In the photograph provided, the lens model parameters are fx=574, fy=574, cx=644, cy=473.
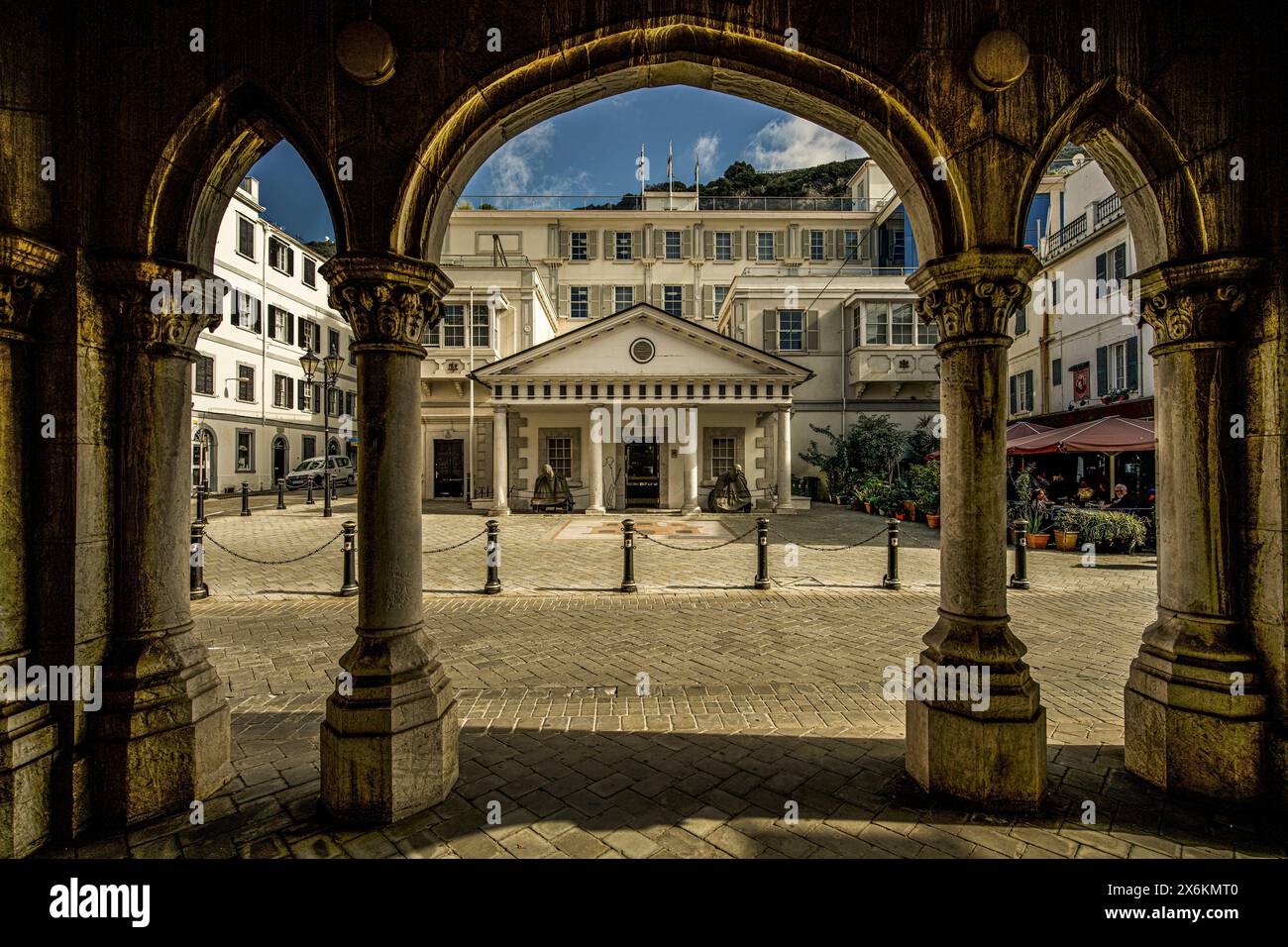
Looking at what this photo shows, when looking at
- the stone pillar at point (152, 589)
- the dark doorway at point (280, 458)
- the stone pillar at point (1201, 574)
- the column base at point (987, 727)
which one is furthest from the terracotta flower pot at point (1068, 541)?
the dark doorway at point (280, 458)

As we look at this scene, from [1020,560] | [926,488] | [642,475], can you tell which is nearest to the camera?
[1020,560]

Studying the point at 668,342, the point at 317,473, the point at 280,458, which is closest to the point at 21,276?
the point at 668,342

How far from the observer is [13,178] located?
120 inches

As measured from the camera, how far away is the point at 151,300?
10.9 feet

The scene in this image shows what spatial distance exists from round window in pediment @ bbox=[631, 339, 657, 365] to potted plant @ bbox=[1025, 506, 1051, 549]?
13.5 meters

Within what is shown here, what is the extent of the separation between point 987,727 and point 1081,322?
23.4 meters

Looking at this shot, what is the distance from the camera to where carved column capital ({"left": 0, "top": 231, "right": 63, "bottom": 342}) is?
2.92 metres

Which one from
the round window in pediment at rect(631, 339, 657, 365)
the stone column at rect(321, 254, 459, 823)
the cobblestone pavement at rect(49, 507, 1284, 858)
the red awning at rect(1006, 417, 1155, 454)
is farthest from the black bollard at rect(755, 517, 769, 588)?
the round window in pediment at rect(631, 339, 657, 365)

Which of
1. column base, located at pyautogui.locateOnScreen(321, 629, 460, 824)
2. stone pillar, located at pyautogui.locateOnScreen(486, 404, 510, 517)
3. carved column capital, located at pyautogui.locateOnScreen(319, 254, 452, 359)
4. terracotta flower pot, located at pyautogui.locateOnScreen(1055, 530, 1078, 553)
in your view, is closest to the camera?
column base, located at pyautogui.locateOnScreen(321, 629, 460, 824)

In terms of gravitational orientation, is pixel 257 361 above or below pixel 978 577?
above

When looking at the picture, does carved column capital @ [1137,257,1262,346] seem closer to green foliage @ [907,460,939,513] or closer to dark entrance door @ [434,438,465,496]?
green foliage @ [907,460,939,513]

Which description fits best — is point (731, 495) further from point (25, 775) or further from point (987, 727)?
point (25, 775)
